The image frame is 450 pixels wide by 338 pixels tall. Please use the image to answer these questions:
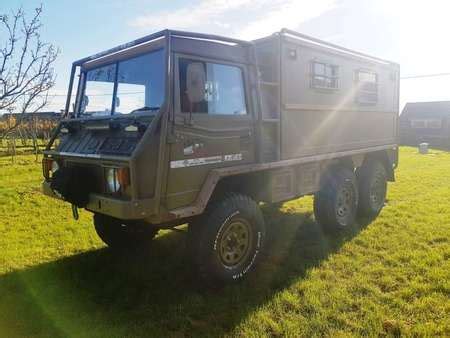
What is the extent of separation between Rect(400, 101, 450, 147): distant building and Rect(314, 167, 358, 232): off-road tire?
32.9 meters

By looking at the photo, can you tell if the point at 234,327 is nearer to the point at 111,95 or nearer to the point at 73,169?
the point at 73,169

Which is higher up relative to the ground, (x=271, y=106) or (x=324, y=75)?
(x=324, y=75)

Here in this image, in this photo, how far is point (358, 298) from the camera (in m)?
4.10

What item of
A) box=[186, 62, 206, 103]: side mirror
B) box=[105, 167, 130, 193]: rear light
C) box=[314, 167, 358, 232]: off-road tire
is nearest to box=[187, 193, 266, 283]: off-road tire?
box=[105, 167, 130, 193]: rear light

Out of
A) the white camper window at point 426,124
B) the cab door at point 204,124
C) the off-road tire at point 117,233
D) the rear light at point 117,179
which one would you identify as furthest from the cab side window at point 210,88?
the white camper window at point 426,124

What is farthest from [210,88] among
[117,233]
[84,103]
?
[117,233]

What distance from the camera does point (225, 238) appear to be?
436 centimetres

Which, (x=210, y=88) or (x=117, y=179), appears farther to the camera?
(x=210, y=88)

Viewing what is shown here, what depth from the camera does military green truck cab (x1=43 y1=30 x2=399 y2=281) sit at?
3738 mm

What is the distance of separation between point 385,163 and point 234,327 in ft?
18.9

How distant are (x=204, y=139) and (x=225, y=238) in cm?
116

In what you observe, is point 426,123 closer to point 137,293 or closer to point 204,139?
point 204,139

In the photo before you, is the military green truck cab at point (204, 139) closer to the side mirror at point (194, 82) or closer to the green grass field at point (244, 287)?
the side mirror at point (194, 82)

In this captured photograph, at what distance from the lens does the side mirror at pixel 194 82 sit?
3.69 m
